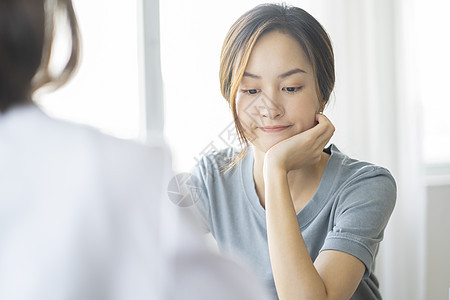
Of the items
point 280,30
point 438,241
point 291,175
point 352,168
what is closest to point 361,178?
point 352,168

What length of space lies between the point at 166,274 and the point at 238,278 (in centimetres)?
5

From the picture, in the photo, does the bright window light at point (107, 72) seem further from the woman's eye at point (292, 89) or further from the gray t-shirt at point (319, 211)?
the woman's eye at point (292, 89)

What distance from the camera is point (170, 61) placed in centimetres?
195

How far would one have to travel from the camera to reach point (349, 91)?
2.16 m

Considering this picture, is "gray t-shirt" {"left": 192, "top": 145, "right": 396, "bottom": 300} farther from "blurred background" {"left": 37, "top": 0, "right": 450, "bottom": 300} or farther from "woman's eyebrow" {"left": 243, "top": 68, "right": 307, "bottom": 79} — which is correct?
"blurred background" {"left": 37, "top": 0, "right": 450, "bottom": 300}

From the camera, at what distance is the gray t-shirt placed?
3.44 ft

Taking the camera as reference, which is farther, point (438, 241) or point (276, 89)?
point (438, 241)

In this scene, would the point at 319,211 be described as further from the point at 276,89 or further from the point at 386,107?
the point at 386,107

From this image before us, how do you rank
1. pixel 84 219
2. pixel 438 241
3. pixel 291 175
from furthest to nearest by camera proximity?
1. pixel 438 241
2. pixel 291 175
3. pixel 84 219

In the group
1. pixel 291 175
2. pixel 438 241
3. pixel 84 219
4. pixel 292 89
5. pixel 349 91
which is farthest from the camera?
pixel 438 241

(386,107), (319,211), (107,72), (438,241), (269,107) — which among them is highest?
(107,72)

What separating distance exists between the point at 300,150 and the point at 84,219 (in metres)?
0.87

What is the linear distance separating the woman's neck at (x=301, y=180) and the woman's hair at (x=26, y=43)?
916mm

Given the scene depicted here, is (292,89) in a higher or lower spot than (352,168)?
higher
